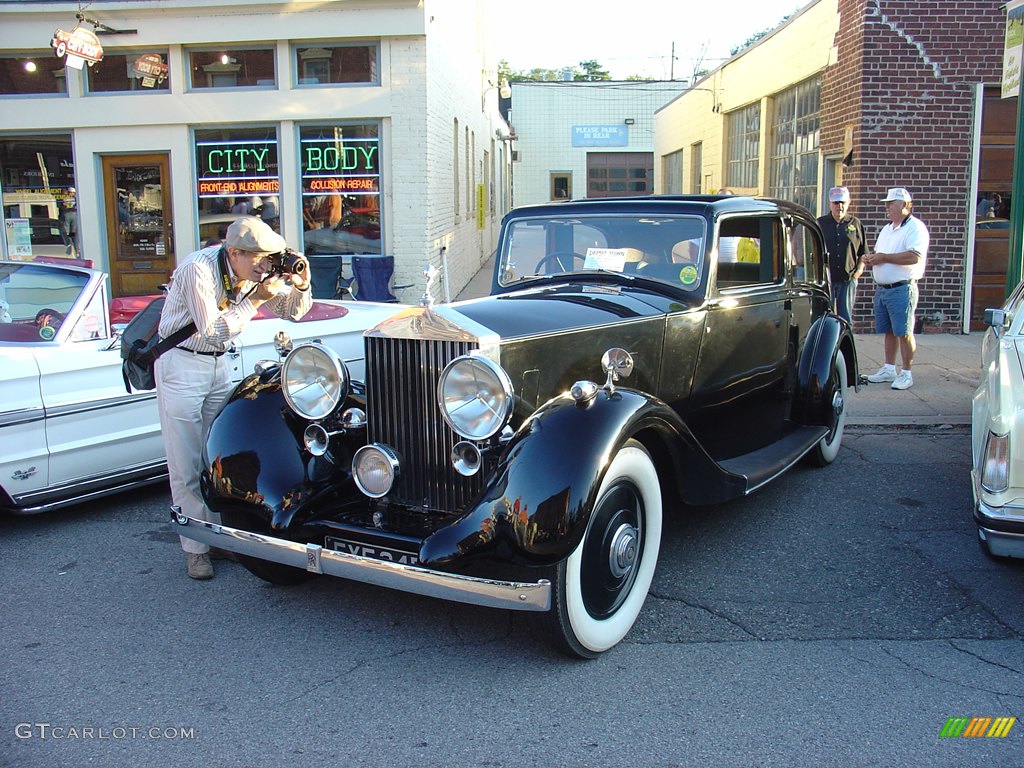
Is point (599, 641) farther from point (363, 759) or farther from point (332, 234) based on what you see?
point (332, 234)

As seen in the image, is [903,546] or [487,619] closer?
[487,619]

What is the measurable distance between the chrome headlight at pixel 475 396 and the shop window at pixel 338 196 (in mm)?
7750

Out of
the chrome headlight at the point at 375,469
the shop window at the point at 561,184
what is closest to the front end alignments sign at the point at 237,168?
the chrome headlight at the point at 375,469

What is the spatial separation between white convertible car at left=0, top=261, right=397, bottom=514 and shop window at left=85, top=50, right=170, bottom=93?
6.38 metres

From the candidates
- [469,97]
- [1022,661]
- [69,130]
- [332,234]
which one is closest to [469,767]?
[1022,661]

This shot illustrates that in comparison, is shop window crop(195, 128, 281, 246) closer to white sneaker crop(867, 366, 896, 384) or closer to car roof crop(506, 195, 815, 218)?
car roof crop(506, 195, 815, 218)

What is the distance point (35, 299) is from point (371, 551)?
3133 millimetres

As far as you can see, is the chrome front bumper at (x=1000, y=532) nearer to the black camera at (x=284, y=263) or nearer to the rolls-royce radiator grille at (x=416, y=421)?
the rolls-royce radiator grille at (x=416, y=421)

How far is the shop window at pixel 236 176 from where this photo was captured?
36.5ft

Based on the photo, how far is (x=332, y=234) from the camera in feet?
37.0

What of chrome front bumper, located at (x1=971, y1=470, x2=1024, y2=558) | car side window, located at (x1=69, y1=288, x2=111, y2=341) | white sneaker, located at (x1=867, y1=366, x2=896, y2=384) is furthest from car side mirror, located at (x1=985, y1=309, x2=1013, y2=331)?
car side window, located at (x1=69, y1=288, x2=111, y2=341)

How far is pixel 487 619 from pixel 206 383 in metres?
1.71

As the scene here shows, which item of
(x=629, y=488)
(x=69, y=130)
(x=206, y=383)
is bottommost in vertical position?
(x=629, y=488)

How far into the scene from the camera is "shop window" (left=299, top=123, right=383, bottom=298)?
11.0m
